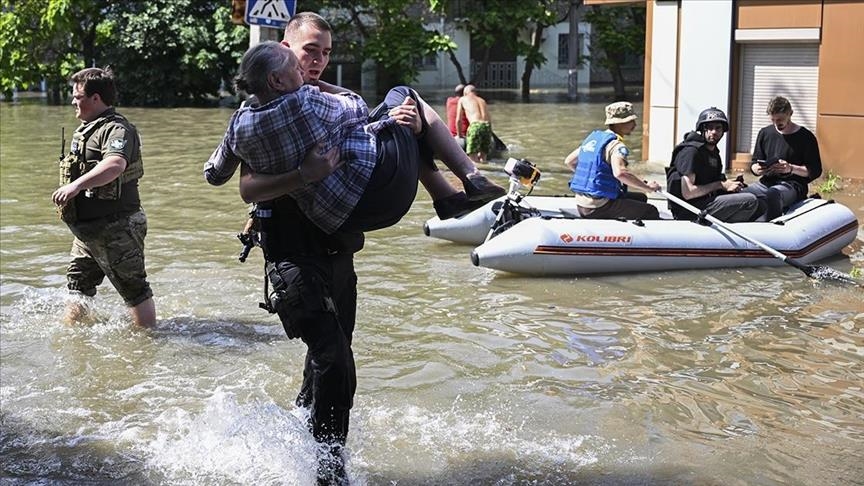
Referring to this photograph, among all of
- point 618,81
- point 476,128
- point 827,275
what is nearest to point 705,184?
point 827,275

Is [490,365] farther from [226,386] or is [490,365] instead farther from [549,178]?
[549,178]

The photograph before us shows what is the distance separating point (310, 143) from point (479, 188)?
28.2 inches

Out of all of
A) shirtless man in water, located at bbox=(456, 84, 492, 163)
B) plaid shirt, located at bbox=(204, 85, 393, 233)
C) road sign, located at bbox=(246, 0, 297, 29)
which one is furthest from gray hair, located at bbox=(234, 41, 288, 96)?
shirtless man in water, located at bbox=(456, 84, 492, 163)

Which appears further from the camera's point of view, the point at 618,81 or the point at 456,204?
the point at 618,81

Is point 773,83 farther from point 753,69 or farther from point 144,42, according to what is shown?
point 144,42

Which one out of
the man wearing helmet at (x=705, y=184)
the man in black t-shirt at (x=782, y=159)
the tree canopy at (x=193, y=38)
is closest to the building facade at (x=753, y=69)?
the man in black t-shirt at (x=782, y=159)

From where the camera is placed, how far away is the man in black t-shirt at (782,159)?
998 centimetres

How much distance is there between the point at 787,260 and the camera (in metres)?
9.02

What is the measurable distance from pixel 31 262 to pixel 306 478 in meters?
6.06

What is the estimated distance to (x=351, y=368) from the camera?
4.41m

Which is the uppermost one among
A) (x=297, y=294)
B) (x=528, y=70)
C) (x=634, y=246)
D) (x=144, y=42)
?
(x=144, y=42)

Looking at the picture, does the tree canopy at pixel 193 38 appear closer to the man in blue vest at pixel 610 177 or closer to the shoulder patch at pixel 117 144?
the man in blue vest at pixel 610 177

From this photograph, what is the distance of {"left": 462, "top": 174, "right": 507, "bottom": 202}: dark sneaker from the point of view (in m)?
4.31

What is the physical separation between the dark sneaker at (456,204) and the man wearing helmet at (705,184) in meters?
5.51
